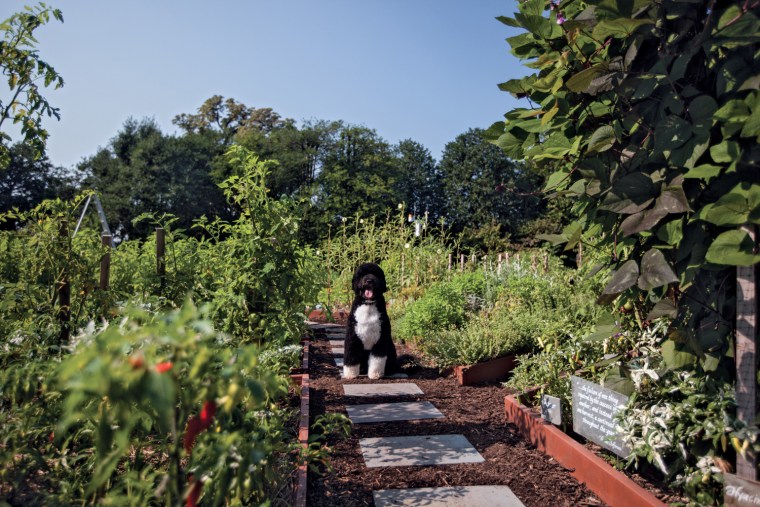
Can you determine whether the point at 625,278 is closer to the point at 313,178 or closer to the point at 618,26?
the point at 618,26

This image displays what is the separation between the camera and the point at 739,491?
1953 millimetres

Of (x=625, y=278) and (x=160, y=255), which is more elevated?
(x=160, y=255)

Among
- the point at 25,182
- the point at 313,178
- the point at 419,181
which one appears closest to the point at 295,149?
the point at 313,178

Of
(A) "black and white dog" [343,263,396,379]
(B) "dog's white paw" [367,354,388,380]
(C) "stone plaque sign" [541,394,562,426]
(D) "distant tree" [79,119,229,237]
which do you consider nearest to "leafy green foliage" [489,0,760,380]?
(C) "stone plaque sign" [541,394,562,426]

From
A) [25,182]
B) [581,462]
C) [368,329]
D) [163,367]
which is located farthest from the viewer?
[25,182]

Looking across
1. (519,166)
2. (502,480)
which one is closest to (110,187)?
(519,166)

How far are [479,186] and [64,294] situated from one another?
90.5ft

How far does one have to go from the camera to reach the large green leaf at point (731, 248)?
168 cm

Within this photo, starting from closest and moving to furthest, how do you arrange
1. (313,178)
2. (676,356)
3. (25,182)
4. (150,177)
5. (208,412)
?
1. (208,412)
2. (676,356)
3. (25,182)
4. (150,177)
5. (313,178)

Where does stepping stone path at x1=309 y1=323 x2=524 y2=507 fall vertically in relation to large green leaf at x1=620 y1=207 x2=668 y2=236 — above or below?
below

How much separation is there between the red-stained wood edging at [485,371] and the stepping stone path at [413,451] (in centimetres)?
48

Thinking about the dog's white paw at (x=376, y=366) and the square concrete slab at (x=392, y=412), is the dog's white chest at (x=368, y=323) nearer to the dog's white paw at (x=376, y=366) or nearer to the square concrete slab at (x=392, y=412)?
the dog's white paw at (x=376, y=366)

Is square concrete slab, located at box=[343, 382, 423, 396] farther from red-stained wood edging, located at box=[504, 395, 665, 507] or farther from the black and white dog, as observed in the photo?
red-stained wood edging, located at box=[504, 395, 665, 507]

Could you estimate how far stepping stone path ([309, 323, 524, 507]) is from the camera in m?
2.66
